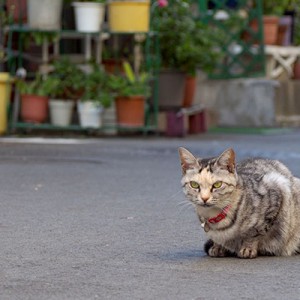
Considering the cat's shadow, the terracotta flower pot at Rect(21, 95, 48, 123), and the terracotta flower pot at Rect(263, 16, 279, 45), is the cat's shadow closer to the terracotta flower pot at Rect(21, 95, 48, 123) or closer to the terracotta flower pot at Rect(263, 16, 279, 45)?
the terracotta flower pot at Rect(21, 95, 48, 123)

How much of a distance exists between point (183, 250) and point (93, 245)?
1.84ft

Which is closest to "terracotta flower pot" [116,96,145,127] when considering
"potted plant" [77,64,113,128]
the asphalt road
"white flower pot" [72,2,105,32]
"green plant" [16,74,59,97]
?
"potted plant" [77,64,113,128]

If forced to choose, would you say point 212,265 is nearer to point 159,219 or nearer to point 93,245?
point 93,245

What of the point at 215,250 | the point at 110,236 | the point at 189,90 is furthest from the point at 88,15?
the point at 215,250

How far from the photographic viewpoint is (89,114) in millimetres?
14828

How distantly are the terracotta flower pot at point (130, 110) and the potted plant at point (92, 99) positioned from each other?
8.7 inches

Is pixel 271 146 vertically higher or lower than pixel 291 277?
lower

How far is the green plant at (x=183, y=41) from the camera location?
16.0m

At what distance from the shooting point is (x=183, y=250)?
7211mm

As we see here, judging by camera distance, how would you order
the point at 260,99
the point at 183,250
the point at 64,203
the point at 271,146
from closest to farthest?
1. the point at 183,250
2. the point at 64,203
3. the point at 271,146
4. the point at 260,99

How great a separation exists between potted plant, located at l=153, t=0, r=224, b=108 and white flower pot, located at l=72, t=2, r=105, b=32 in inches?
48.8

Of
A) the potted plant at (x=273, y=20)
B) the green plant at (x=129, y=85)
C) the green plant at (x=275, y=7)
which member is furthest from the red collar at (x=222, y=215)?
the green plant at (x=275, y=7)

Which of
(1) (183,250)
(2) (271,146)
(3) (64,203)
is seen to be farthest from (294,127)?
(1) (183,250)

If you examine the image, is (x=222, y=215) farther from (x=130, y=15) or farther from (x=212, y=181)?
(x=130, y=15)
